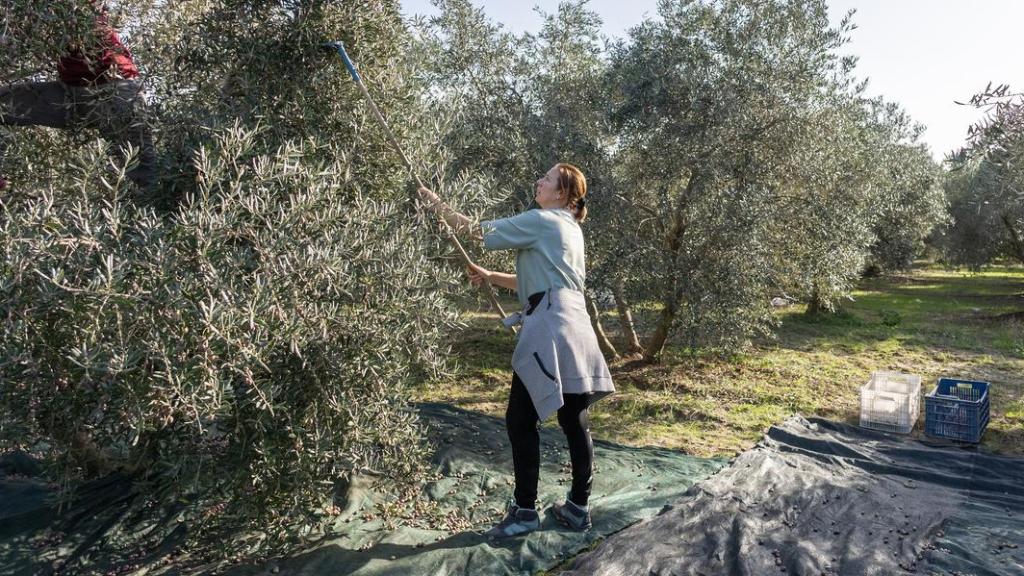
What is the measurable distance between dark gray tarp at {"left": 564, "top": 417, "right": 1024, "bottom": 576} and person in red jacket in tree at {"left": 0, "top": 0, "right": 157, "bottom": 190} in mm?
4295

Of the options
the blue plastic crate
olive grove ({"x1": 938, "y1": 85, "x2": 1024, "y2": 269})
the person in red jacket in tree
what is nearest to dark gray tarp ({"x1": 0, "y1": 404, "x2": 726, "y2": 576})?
the person in red jacket in tree

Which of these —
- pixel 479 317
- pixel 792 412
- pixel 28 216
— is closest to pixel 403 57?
pixel 28 216

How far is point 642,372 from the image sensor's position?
38.9 ft

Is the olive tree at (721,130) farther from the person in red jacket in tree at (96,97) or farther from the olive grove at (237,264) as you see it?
the person in red jacket in tree at (96,97)

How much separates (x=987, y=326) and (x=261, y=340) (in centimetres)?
1870

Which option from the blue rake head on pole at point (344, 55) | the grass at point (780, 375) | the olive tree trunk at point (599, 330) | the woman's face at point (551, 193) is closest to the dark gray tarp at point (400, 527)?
the grass at point (780, 375)

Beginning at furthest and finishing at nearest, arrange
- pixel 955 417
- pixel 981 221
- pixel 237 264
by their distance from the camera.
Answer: pixel 981 221 < pixel 955 417 < pixel 237 264

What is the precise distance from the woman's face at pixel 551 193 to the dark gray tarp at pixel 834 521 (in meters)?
2.34

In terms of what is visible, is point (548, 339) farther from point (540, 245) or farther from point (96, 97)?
point (96, 97)

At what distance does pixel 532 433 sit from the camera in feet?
15.2

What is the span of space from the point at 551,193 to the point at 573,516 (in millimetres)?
2294

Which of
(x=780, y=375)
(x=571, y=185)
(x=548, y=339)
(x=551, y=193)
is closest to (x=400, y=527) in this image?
(x=548, y=339)

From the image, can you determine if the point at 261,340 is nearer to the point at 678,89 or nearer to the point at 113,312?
the point at 113,312

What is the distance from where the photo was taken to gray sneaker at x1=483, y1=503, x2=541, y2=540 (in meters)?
4.73
